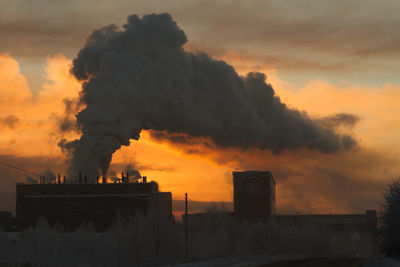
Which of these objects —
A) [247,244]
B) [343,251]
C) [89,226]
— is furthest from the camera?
[343,251]

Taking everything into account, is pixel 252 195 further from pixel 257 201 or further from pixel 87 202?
pixel 87 202

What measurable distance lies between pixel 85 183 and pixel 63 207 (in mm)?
6509

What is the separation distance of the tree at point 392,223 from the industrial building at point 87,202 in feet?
217

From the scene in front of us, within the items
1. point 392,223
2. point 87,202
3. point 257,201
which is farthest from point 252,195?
point 392,223

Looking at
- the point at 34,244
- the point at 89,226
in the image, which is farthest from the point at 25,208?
the point at 34,244

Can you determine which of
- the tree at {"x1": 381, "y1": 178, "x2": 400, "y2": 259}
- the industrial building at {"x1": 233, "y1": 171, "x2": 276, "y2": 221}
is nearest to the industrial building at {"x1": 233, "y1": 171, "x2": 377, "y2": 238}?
the industrial building at {"x1": 233, "y1": 171, "x2": 276, "y2": 221}

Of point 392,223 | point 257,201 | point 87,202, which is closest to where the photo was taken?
point 392,223

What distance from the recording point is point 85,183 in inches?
4395

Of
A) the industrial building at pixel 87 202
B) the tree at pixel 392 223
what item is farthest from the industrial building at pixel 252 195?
the tree at pixel 392 223

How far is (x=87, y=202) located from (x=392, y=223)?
77486 millimetres

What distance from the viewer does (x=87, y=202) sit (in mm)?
112125

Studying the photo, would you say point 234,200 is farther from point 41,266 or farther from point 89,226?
point 41,266

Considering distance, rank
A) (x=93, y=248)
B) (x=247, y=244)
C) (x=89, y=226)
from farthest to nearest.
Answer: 1. (x=89, y=226)
2. (x=247, y=244)
3. (x=93, y=248)

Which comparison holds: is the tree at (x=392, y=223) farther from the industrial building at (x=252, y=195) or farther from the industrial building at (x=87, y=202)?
the industrial building at (x=252, y=195)
